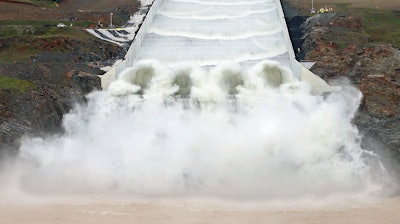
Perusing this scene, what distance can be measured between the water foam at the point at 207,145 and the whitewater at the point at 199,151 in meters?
0.04

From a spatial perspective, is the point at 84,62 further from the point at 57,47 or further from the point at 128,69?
the point at 128,69

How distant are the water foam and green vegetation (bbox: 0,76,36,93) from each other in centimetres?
226

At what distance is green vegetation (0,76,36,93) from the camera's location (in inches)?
Answer: 896

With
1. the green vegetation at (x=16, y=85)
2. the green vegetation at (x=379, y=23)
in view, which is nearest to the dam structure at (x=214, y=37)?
the green vegetation at (x=16, y=85)

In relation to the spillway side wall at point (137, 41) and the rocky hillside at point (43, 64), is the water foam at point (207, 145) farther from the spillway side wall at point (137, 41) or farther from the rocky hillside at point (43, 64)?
the spillway side wall at point (137, 41)

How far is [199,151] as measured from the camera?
2005 centimetres

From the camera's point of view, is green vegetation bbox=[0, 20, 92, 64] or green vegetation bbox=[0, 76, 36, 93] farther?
green vegetation bbox=[0, 20, 92, 64]

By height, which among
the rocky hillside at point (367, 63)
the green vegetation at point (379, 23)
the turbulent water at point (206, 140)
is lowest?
the green vegetation at point (379, 23)

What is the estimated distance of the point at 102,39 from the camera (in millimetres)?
35875

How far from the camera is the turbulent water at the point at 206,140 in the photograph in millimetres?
18703

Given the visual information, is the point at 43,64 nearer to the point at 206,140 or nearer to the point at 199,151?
the point at 206,140

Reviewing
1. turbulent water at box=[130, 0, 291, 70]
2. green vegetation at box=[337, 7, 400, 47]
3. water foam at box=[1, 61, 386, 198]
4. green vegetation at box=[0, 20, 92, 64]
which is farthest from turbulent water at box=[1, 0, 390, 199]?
green vegetation at box=[337, 7, 400, 47]

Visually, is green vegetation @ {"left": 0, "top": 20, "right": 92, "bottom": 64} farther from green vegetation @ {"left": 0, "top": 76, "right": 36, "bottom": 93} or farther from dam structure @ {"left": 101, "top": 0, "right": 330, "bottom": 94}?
dam structure @ {"left": 101, "top": 0, "right": 330, "bottom": 94}

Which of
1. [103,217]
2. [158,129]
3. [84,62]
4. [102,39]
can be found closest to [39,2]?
[102,39]
